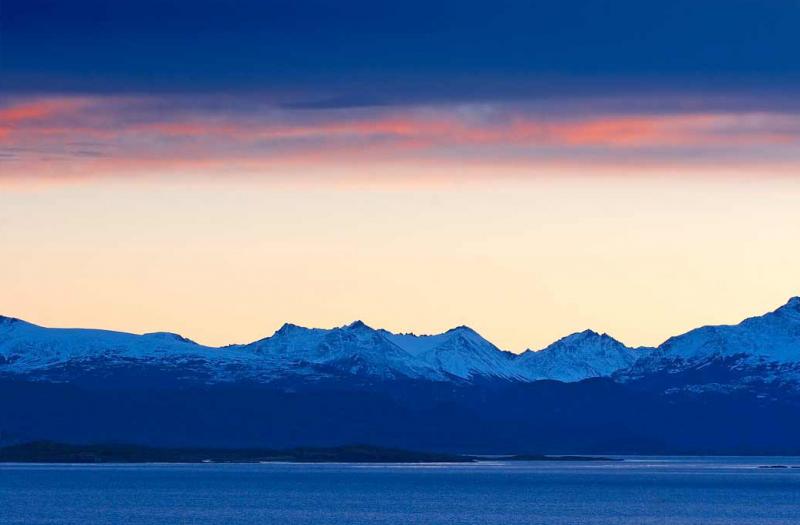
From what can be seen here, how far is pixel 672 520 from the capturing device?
7766 inches

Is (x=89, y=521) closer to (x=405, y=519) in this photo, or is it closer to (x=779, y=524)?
(x=405, y=519)

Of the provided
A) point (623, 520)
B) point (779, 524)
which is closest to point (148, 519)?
point (623, 520)

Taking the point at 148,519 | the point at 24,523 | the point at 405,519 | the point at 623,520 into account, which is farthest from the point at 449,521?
the point at 24,523

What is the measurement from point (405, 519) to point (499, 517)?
10832 mm

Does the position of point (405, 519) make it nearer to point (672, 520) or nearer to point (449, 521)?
point (449, 521)

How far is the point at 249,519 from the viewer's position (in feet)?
635

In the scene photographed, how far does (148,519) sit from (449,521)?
31.7 m

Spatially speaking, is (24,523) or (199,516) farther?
(199,516)

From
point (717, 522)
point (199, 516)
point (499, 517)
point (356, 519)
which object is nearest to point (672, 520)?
point (717, 522)

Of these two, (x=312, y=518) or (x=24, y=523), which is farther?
(x=312, y=518)

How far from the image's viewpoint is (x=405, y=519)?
195m

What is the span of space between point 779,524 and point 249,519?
56.3 meters

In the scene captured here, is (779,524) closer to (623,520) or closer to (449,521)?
(623,520)

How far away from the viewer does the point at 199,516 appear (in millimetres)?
199375
